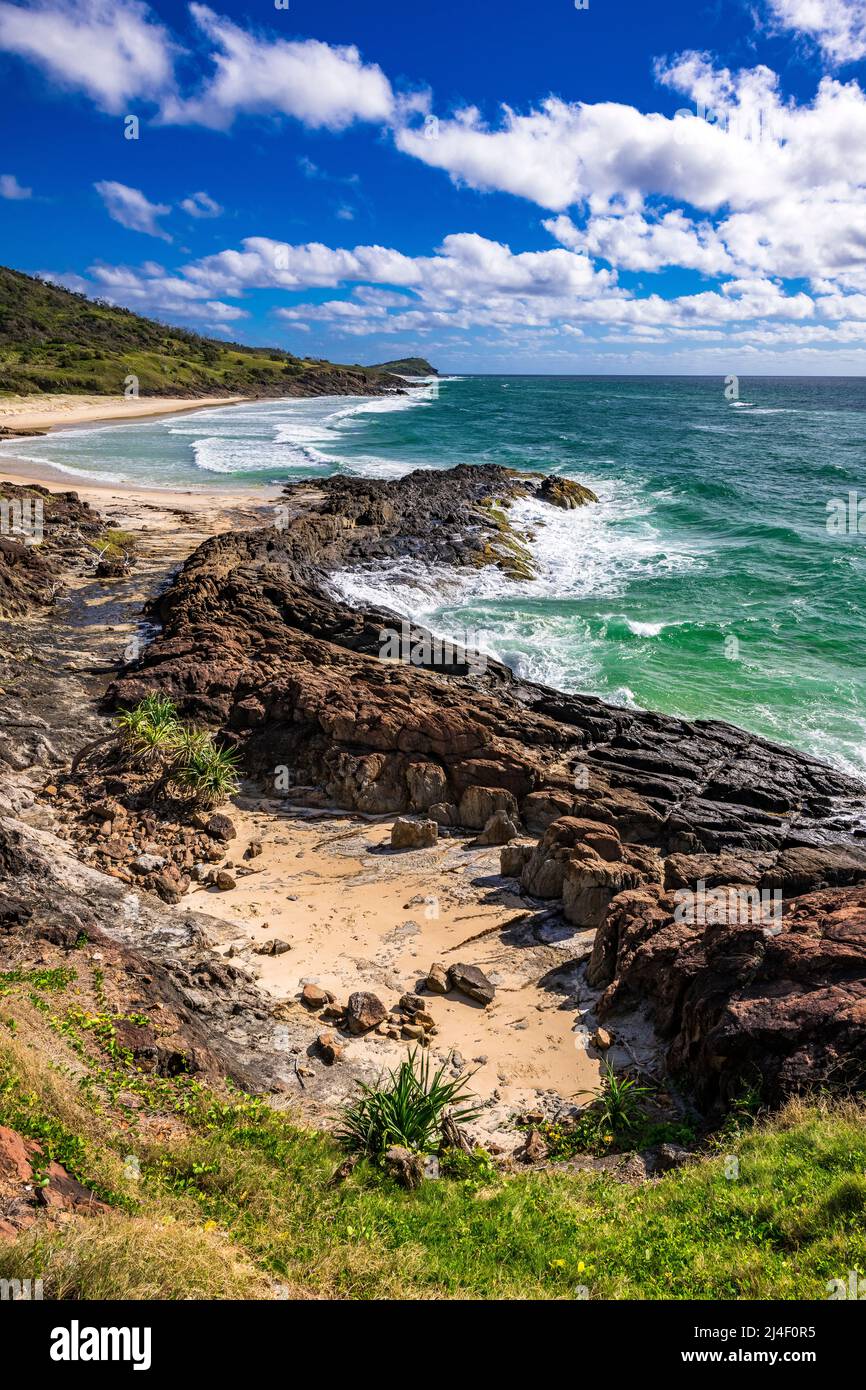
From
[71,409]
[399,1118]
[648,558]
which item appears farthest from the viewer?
[71,409]

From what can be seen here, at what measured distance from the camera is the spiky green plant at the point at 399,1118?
724 cm

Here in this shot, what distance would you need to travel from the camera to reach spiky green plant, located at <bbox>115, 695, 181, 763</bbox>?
47.2 feet

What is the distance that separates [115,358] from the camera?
92375 mm

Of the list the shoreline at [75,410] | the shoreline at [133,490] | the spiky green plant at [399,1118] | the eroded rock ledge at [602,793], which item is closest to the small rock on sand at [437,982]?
the eroded rock ledge at [602,793]

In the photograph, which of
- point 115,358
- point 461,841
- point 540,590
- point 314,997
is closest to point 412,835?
point 461,841

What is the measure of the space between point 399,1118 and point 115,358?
Result: 102 meters

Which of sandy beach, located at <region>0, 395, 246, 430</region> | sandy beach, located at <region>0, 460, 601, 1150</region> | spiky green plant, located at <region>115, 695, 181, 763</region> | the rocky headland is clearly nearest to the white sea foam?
the rocky headland

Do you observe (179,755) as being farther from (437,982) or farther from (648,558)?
(648,558)

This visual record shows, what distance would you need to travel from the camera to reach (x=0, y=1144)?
5273 mm

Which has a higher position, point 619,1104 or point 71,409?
point 71,409
